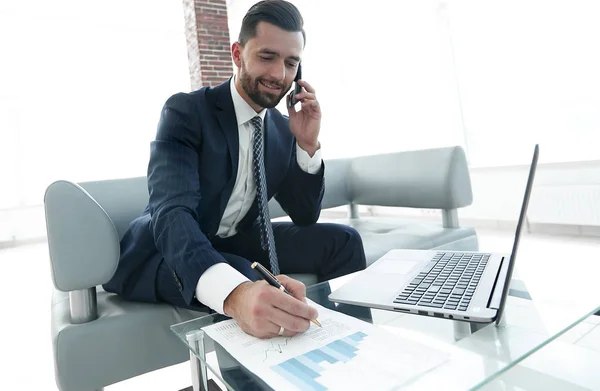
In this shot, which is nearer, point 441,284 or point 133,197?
point 441,284

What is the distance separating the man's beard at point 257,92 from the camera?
1.23m

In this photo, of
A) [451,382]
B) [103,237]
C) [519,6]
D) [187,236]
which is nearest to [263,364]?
[451,382]

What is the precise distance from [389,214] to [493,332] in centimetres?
483

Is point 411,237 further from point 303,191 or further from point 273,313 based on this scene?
point 273,313

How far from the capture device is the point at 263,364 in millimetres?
588

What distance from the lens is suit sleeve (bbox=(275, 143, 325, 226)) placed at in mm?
1404

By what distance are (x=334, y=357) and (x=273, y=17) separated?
98 cm

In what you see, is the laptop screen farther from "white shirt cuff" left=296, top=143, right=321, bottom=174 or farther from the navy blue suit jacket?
"white shirt cuff" left=296, top=143, right=321, bottom=174

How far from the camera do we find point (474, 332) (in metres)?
0.70

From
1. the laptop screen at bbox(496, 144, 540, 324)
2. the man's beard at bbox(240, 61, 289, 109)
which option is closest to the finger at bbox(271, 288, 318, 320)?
the laptop screen at bbox(496, 144, 540, 324)

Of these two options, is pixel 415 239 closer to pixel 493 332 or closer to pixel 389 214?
pixel 493 332

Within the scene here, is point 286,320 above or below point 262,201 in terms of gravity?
below

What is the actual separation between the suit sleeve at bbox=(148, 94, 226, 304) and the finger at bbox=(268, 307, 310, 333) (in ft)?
0.72

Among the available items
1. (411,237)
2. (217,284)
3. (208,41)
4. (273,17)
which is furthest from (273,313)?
(208,41)
